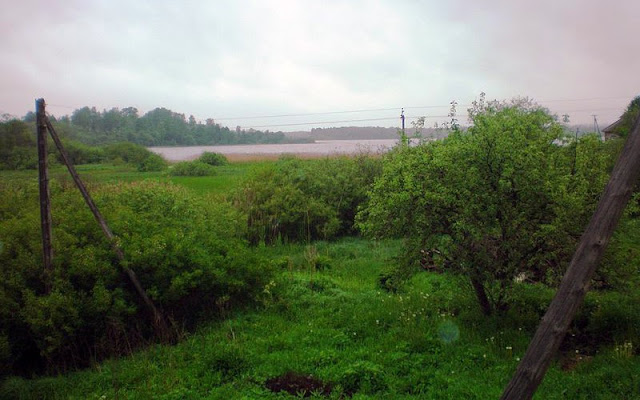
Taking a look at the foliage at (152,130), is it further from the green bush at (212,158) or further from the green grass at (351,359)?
the green grass at (351,359)

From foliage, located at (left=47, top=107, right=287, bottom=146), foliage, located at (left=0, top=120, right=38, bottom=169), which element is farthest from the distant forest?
foliage, located at (left=0, top=120, right=38, bottom=169)

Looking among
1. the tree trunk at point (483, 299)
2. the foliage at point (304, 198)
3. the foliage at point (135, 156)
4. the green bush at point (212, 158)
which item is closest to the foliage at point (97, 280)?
the tree trunk at point (483, 299)

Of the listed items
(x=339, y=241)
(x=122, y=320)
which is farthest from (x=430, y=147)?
(x=339, y=241)

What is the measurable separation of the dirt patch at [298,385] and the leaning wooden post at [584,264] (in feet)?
8.70

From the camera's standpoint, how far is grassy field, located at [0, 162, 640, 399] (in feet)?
17.6

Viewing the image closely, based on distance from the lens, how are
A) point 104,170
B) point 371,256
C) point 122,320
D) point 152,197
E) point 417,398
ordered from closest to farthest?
point 417,398
point 122,320
point 152,197
point 371,256
point 104,170

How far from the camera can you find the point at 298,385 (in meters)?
5.57

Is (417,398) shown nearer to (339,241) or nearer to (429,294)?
(429,294)

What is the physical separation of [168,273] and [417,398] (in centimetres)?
401

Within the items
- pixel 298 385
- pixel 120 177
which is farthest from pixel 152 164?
pixel 298 385

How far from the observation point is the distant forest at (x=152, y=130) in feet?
96.2

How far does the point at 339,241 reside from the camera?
49.1ft

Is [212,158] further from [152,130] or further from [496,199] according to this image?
[496,199]

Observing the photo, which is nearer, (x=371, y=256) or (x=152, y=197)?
(x=152, y=197)
